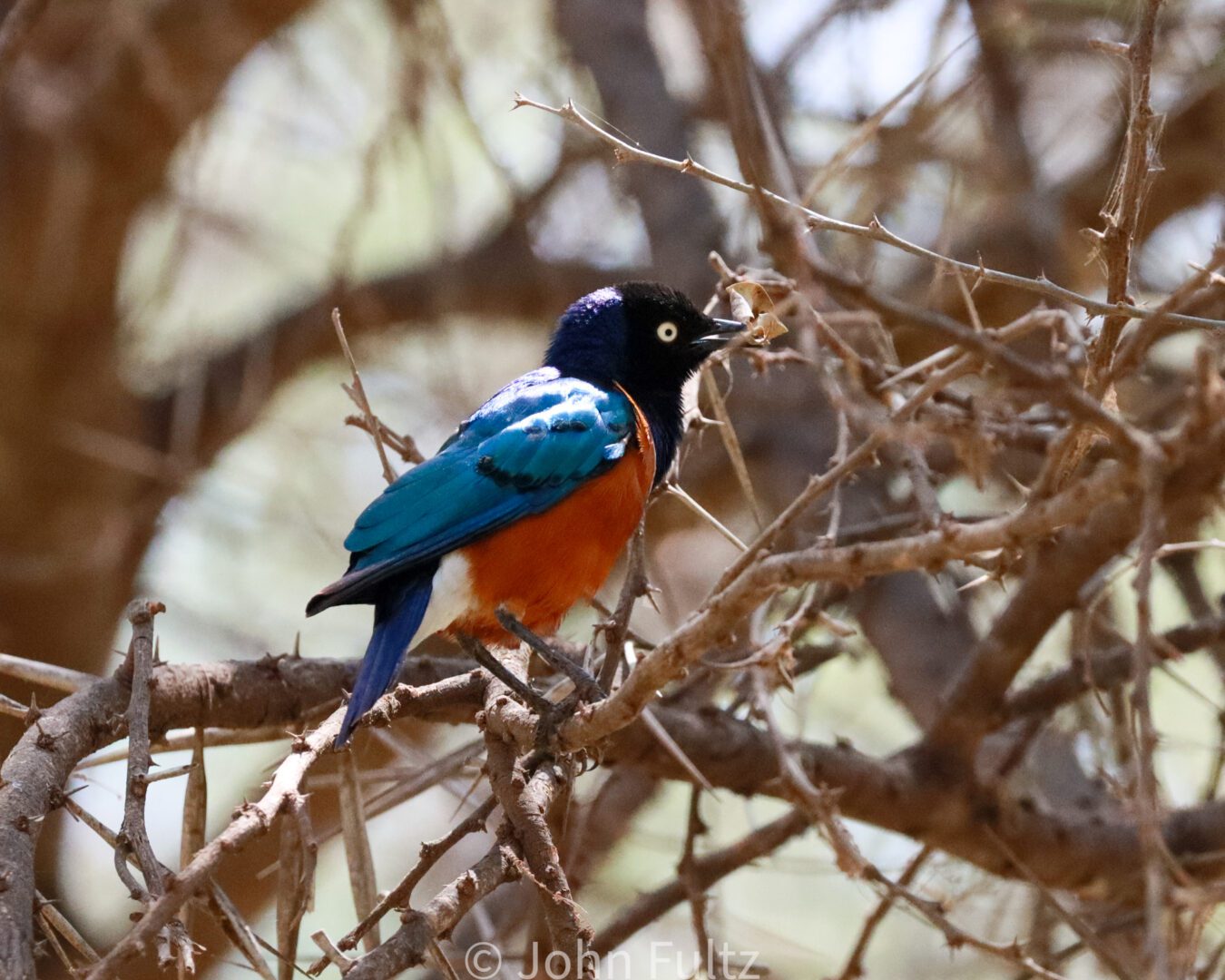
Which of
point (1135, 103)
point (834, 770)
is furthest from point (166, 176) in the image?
point (1135, 103)

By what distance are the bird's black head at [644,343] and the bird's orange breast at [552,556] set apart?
63 cm

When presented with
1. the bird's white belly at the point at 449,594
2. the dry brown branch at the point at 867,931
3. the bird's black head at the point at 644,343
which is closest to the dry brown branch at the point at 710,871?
the dry brown branch at the point at 867,931

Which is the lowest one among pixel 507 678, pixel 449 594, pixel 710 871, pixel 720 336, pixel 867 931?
pixel 867 931

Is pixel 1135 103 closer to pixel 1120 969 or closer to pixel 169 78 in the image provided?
pixel 1120 969

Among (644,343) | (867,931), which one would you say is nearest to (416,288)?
(644,343)

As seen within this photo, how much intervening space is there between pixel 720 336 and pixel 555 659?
144 centimetres

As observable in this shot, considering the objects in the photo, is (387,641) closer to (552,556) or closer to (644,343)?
(552,556)

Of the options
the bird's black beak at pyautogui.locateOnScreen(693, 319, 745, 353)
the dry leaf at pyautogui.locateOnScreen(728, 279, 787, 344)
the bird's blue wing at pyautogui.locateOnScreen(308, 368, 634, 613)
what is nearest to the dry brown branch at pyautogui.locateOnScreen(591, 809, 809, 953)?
the bird's blue wing at pyautogui.locateOnScreen(308, 368, 634, 613)

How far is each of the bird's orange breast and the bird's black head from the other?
2.06 ft

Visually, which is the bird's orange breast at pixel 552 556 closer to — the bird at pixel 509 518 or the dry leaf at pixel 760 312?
the bird at pixel 509 518

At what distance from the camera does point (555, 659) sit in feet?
11.8

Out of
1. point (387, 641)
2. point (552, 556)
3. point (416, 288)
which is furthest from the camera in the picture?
point (416, 288)

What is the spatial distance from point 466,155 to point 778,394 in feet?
12.3

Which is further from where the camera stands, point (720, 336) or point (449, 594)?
point (720, 336)
